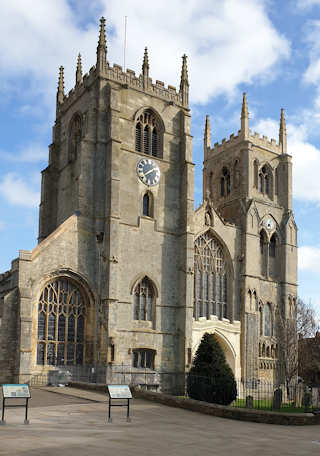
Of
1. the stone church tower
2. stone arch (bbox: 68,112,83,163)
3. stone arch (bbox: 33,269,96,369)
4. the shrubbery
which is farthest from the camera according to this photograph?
the stone church tower

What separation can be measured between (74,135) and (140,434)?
27219 millimetres

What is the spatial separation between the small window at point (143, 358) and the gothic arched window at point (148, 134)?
12.7m

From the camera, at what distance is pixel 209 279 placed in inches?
1485

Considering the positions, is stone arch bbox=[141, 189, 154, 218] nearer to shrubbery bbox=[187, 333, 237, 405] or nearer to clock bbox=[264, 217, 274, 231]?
shrubbery bbox=[187, 333, 237, 405]

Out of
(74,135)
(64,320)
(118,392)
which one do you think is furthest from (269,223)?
(118,392)

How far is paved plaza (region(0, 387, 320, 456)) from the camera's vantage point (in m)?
10.8

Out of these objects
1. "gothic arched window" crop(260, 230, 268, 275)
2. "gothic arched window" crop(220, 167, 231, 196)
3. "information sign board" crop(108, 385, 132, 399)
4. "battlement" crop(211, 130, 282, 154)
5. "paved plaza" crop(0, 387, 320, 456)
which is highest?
"battlement" crop(211, 130, 282, 154)

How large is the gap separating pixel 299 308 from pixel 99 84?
24328 mm

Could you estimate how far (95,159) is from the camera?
109 feet

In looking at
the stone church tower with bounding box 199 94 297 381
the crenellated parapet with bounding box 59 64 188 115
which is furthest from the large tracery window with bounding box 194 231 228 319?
the crenellated parapet with bounding box 59 64 188 115

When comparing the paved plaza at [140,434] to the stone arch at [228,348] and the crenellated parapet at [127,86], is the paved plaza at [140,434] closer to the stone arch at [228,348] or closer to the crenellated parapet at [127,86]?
the stone arch at [228,348]

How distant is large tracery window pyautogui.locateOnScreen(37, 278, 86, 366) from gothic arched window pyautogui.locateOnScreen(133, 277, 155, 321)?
3408 mm

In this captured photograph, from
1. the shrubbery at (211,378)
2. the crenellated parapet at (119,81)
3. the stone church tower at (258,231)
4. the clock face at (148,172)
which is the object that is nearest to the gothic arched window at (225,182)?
the stone church tower at (258,231)

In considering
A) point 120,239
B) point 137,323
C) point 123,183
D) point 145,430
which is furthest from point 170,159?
point 145,430
